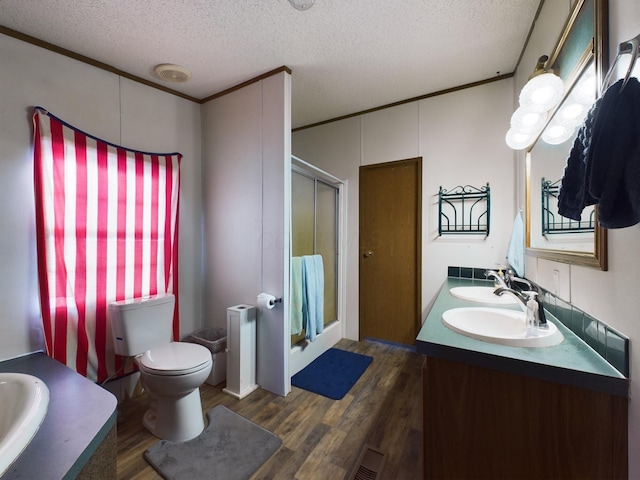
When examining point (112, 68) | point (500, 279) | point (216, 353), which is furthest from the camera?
point (216, 353)

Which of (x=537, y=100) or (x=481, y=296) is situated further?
(x=481, y=296)

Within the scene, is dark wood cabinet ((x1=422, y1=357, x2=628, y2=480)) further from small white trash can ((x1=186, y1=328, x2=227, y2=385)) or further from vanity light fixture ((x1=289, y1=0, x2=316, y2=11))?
vanity light fixture ((x1=289, y1=0, x2=316, y2=11))

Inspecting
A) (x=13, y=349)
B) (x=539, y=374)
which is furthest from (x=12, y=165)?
(x=539, y=374)

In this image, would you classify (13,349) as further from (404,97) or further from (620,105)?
(404,97)

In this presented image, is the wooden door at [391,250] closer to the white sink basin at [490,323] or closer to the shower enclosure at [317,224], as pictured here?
the shower enclosure at [317,224]

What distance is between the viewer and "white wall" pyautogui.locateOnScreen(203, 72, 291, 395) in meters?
2.04

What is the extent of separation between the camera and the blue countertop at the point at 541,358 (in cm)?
77

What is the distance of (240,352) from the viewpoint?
Result: 6.56 feet

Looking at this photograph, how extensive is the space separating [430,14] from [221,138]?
1773 millimetres

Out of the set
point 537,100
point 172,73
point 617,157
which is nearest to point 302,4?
point 172,73

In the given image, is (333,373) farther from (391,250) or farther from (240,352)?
(391,250)

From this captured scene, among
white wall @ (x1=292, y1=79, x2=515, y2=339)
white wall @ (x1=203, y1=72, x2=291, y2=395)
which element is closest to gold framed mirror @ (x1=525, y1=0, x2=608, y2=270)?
white wall @ (x1=292, y1=79, x2=515, y2=339)

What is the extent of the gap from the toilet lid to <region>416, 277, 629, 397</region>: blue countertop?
1.29 meters

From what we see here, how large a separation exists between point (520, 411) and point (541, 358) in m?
0.18
